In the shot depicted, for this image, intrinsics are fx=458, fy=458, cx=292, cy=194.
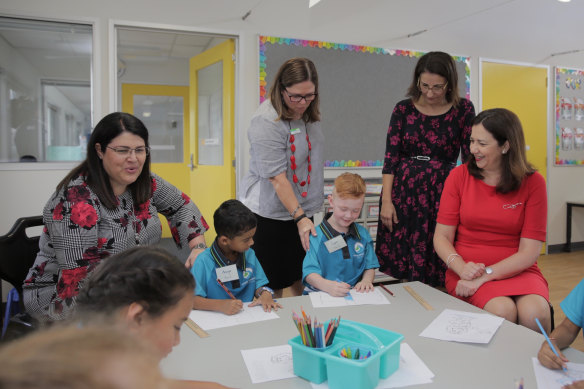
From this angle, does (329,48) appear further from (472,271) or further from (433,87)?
(472,271)

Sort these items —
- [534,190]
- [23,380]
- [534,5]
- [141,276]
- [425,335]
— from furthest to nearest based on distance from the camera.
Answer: [534,5], [534,190], [425,335], [141,276], [23,380]

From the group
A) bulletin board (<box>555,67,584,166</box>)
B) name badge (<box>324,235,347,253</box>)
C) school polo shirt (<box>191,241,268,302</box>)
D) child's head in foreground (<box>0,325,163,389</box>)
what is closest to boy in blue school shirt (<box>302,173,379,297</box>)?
name badge (<box>324,235,347,253</box>)

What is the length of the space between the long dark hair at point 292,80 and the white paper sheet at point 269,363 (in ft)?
3.76

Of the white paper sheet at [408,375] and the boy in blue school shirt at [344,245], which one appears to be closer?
the white paper sheet at [408,375]

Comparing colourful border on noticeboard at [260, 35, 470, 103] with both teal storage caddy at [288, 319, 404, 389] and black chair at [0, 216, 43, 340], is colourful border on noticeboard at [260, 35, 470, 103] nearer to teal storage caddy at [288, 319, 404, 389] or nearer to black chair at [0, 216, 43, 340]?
black chair at [0, 216, 43, 340]

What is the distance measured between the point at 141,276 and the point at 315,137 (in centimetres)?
143

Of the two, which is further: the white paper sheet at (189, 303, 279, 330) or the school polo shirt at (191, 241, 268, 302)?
the school polo shirt at (191, 241, 268, 302)

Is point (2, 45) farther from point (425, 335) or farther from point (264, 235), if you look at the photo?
point (425, 335)

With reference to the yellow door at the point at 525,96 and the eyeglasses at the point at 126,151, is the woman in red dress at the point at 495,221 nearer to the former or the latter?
the eyeglasses at the point at 126,151

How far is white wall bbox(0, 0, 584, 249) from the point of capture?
3.41m

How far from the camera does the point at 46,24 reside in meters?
3.43

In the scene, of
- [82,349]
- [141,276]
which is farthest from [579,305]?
[82,349]

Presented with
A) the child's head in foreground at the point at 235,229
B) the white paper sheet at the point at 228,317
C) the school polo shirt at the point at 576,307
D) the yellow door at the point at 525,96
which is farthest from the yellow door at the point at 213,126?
the school polo shirt at the point at 576,307

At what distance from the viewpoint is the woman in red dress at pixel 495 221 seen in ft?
5.84
